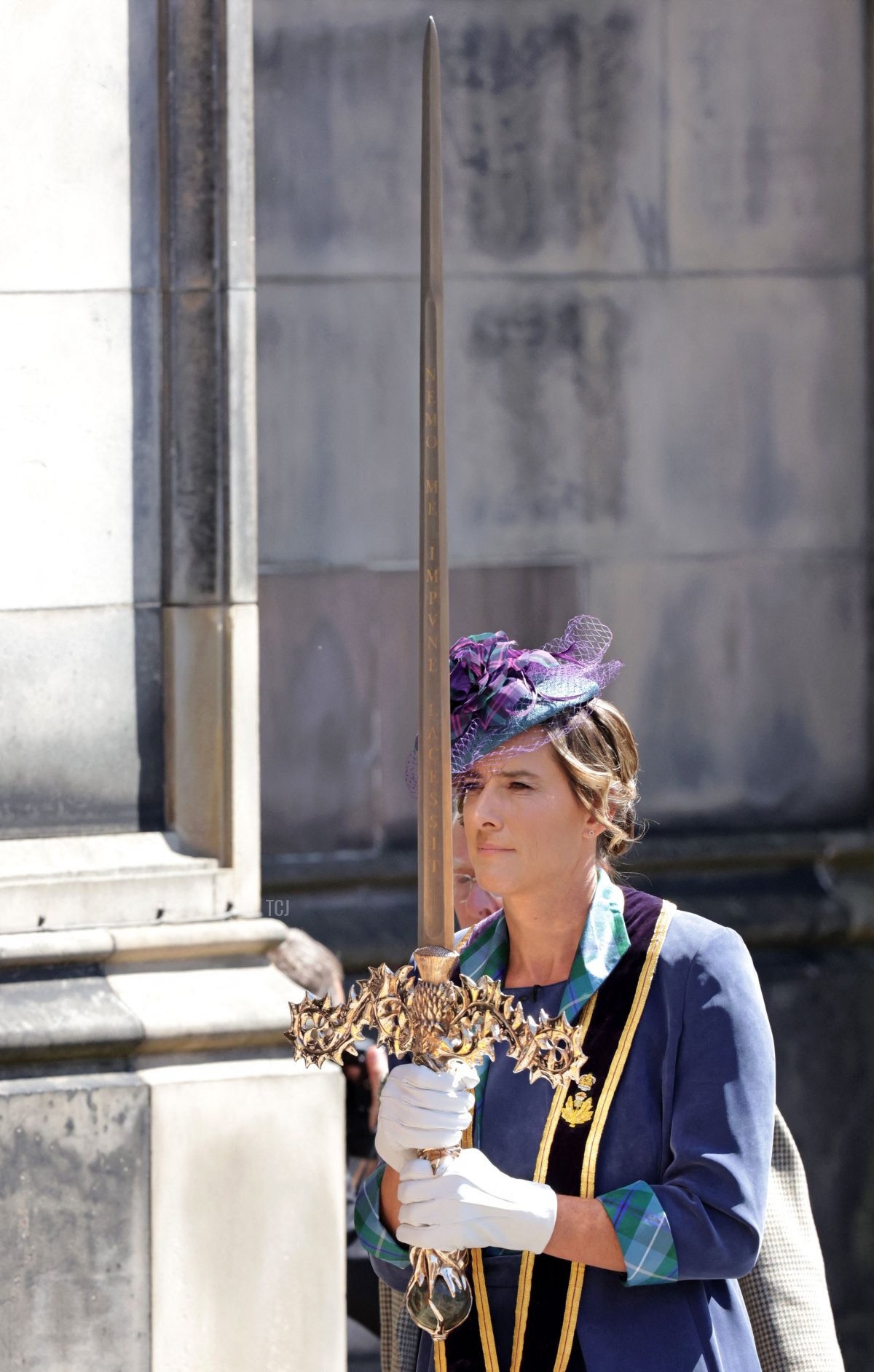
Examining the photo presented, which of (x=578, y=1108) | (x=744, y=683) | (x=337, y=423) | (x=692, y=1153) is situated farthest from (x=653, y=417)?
(x=692, y=1153)

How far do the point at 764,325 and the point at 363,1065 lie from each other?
A: 2.69m

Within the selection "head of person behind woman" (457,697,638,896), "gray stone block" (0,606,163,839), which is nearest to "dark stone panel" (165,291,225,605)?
"gray stone block" (0,606,163,839)

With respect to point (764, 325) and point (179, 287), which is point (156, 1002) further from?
point (764, 325)

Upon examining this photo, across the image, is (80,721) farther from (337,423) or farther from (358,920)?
(337,423)

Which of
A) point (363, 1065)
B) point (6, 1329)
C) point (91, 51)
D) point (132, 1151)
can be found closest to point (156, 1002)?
point (132, 1151)

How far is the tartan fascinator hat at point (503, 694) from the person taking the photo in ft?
8.11

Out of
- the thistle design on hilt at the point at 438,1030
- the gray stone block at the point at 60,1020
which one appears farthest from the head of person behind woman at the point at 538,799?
the gray stone block at the point at 60,1020

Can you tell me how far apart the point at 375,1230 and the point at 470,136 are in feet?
13.0

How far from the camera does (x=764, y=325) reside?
5930 mm

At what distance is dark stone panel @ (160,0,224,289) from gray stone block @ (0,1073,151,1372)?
168 cm

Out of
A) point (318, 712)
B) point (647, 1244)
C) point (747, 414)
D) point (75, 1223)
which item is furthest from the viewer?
point (747, 414)

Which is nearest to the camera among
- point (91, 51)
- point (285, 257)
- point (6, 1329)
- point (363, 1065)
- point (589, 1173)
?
point (589, 1173)

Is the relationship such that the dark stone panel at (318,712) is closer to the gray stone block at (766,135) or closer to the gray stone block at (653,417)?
the gray stone block at (653,417)

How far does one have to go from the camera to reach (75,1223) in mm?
3629
